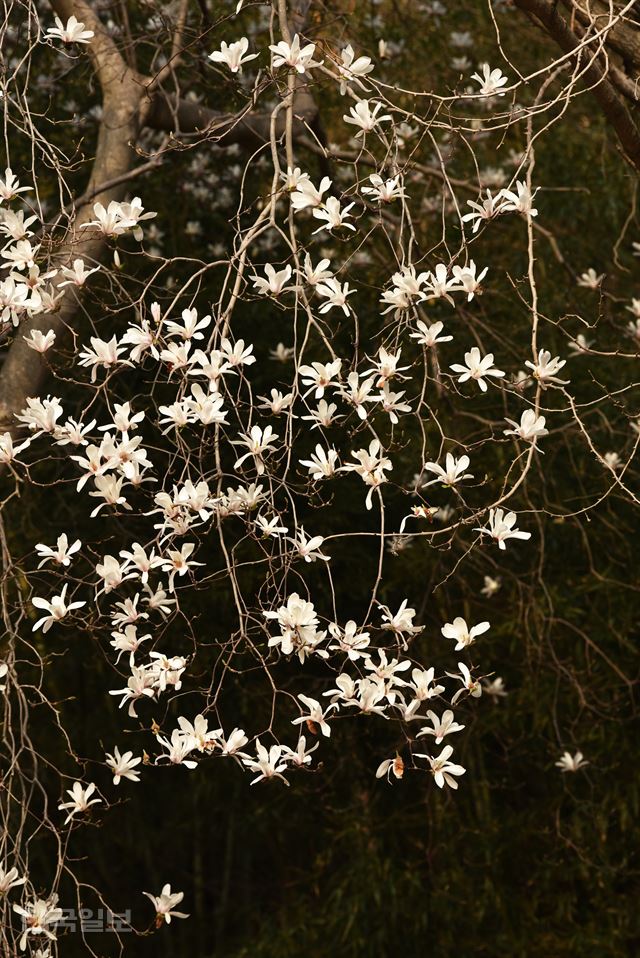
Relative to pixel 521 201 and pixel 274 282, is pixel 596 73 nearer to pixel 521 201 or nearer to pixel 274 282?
pixel 521 201

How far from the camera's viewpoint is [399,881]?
277 centimetres

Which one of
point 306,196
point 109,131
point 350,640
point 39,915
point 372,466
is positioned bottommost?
point 39,915

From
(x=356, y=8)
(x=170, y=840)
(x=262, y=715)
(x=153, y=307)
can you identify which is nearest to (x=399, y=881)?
(x=262, y=715)

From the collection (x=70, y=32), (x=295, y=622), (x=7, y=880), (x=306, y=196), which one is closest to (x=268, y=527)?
(x=295, y=622)

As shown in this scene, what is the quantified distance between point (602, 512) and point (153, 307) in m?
1.73

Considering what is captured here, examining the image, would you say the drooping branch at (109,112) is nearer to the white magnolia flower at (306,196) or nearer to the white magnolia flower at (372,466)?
the white magnolia flower at (306,196)

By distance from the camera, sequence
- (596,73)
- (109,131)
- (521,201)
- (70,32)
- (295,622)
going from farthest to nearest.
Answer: (109,131) < (596,73) < (70,32) < (521,201) < (295,622)

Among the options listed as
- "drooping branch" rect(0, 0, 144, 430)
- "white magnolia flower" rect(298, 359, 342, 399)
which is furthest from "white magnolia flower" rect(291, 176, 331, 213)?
"drooping branch" rect(0, 0, 144, 430)

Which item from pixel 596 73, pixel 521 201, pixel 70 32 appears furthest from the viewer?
pixel 596 73

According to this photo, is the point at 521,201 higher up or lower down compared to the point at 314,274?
higher up

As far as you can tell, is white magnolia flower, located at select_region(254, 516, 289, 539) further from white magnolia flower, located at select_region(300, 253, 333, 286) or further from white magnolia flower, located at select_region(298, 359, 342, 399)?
white magnolia flower, located at select_region(300, 253, 333, 286)

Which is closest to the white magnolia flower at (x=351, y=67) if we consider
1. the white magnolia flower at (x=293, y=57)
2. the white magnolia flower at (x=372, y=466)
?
the white magnolia flower at (x=293, y=57)

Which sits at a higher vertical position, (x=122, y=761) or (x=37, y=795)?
(x=122, y=761)

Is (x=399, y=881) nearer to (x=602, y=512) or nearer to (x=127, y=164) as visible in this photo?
(x=602, y=512)
